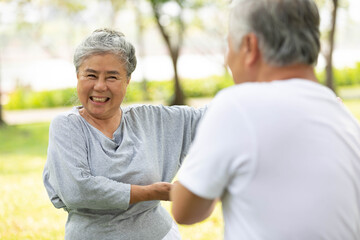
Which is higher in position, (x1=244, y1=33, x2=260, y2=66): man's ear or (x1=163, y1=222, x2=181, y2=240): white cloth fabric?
(x1=244, y1=33, x2=260, y2=66): man's ear

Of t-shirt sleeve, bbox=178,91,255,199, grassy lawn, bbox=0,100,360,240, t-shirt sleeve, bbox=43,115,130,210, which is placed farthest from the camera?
grassy lawn, bbox=0,100,360,240

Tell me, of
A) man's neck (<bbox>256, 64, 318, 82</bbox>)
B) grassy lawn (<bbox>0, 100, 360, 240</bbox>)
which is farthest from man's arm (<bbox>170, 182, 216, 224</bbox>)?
grassy lawn (<bbox>0, 100, 360, 240</bbox>)

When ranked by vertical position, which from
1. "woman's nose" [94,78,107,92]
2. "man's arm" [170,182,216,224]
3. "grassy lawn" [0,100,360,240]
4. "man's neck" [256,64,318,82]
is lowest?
"grassy lawn" [0,100,360,240]

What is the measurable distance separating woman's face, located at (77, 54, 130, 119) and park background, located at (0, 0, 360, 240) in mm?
161

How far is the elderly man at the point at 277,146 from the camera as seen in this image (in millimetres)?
1296

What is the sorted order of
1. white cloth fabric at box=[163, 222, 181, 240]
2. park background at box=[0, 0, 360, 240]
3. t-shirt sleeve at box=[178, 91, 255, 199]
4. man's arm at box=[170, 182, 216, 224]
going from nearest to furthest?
t-shirt sleeve at box=[178, 91, 255, 199] < man's arm at box=[170, 182, 216, 224] < white cloth fabric at box=[163, 222, 181, 240] < park background at box=[0, 0, 360, 240]

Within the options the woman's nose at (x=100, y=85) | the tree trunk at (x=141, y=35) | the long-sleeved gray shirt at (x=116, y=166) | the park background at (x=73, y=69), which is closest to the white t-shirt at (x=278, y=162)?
the park background at (x=73, y=69)

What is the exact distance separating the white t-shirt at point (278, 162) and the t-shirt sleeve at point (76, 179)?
2.41 feet

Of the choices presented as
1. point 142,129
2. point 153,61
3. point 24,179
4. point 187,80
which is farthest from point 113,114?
point 153,61

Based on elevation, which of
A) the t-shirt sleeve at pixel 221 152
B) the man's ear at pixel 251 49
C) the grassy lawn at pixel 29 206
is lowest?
the grassy lawn at pixel 29 206

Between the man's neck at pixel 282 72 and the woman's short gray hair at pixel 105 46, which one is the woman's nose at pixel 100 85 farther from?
the man's neck at pixel 282 72

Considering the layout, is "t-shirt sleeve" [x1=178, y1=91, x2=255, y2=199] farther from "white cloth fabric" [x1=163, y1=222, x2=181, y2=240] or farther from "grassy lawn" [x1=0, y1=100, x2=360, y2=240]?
"grassy lawn" [x1=0, y1=100, x2=360, y2=240]

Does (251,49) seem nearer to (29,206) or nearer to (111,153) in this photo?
(111,153)

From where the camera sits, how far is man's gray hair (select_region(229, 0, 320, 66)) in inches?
53.4
